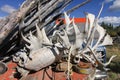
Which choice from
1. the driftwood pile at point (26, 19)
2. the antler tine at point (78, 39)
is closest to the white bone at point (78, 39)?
the antler tine at point (78, 39)

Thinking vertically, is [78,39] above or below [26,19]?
below

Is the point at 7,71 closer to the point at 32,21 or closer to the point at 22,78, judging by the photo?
the point at 22,78

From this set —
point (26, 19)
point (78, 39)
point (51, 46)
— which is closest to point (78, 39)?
point (78, 39)

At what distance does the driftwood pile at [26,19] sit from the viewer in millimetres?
2992

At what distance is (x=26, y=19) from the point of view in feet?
12.0

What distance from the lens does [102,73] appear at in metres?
3.81

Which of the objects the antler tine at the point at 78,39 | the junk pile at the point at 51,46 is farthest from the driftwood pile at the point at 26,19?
the antler tine at the point at 78,39

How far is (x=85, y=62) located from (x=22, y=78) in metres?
1.15

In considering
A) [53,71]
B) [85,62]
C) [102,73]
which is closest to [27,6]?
[53,71]

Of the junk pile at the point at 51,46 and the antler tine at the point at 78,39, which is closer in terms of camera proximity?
the junk pile at the point at 51,46

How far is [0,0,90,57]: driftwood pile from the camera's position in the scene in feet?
9.82

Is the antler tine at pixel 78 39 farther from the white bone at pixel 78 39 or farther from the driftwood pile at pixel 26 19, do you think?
the driftwood pile at pixel 26 19

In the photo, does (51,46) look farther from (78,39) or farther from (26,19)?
(26,19)

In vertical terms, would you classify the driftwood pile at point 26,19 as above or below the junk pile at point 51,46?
above
